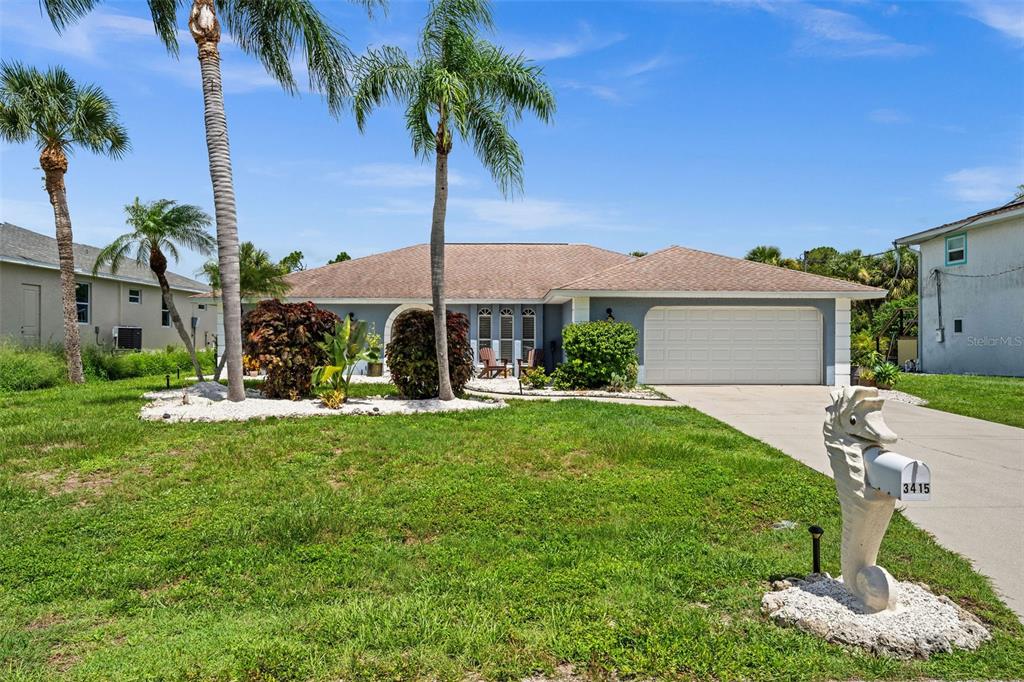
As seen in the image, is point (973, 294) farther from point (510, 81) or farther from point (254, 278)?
point (254, 278)

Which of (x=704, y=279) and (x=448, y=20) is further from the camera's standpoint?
(x=704, y=279)

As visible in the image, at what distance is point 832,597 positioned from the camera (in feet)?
11.7

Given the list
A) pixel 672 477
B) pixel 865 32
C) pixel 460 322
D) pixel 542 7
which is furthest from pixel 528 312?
pixel 672 477

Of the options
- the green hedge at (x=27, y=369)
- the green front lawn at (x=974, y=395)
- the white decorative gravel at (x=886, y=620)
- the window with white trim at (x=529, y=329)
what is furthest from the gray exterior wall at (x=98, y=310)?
the green front lawn at (x=974, y=395)

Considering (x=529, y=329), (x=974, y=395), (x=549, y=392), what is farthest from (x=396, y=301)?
(x=974, y=395)

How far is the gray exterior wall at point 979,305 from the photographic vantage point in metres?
19.5

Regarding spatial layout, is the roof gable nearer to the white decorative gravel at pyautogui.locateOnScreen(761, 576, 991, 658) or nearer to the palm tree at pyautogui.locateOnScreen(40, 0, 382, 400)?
the palm tree at pyautogui.locateOnScreen(40, 0, 382, 400)

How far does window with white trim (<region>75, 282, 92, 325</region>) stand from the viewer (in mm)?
22344

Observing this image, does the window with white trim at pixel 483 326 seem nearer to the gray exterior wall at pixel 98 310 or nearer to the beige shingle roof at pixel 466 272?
the beige shingle roof at pixel 466 272

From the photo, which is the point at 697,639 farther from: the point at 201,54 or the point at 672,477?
the point at 201,54

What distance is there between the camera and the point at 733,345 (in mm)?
16688

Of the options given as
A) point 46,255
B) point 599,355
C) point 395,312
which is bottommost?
point 599,355

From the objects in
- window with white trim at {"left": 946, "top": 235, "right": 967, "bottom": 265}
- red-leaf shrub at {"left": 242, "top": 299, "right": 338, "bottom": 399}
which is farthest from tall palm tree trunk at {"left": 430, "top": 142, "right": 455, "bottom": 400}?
window with white trim at {"left": 946, "top": 235, "right": 967, "bottom": 265}

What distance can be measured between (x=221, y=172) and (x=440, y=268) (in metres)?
4.46
